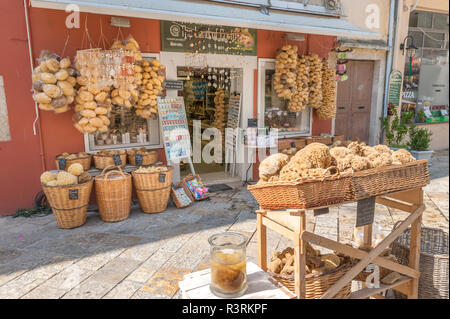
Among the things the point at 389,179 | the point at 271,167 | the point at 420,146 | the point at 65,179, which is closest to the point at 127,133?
the point at 65,179

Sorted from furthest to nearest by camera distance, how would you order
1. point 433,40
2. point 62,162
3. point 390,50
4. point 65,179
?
point 433,40, point 390,50, point 62,162, point 65,179

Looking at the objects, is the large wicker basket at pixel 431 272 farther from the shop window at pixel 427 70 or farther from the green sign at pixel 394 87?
the shop window at pixel 427 70

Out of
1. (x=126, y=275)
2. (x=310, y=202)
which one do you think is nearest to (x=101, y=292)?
(x=126, y=275)

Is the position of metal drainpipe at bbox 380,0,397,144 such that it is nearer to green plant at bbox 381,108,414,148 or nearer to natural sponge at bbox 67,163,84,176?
green plant at bbox 381,108,414,148

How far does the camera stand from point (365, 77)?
28.0 ft

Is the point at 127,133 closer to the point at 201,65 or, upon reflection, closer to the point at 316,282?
the point at 201,65

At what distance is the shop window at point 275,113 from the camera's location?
6.69m

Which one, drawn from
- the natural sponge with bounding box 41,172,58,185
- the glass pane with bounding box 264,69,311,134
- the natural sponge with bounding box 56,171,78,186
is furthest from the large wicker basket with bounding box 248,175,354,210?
the glass pane with bounding box 264,69,311,134

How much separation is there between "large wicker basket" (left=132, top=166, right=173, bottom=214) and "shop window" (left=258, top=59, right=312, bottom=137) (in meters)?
2.69

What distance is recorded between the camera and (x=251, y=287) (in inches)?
76.6

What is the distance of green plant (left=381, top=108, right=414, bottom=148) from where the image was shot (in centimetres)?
786

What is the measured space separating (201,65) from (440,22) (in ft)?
25.3

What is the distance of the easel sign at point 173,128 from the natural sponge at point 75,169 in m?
1.47
